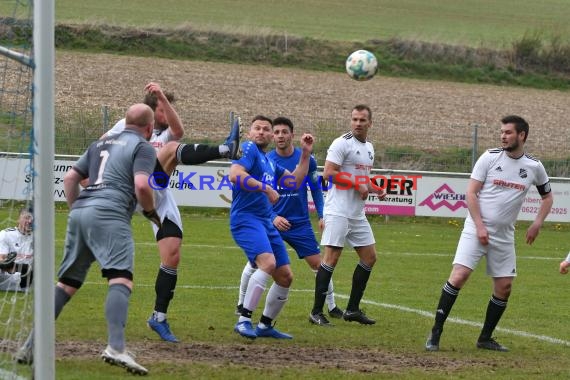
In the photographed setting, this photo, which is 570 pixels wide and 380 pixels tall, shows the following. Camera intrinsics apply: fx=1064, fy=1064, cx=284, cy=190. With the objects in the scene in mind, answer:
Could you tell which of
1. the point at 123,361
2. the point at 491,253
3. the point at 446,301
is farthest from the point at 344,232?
the point at 123,361

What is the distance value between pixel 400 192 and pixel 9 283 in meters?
13.6

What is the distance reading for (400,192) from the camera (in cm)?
→ 2391

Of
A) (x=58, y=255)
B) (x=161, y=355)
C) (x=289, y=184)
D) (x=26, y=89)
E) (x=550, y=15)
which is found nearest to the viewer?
(x=26, y=89)

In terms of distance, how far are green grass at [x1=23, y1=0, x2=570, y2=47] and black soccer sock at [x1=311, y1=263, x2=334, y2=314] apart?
31512mm

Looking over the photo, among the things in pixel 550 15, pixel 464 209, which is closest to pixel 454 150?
pixel 464 209

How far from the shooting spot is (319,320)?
10.9m

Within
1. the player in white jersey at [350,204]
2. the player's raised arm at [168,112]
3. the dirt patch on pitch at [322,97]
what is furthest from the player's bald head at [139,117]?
the dirt patch on pitch at [322,97]

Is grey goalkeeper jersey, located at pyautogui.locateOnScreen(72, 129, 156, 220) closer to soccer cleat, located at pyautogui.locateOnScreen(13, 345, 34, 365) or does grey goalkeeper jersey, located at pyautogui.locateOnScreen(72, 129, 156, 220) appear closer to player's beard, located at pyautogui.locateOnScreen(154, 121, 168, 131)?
soccer cleat, located at pyautogui.locateOnScreen(13, 345, 34, 365)

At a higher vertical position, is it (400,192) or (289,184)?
(289,184)

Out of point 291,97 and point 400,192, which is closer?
point 400,192

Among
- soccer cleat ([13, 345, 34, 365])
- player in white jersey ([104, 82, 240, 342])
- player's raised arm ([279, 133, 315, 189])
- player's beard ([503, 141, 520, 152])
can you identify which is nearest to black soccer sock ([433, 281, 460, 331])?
player's beard ([503, 141, 520, 152])

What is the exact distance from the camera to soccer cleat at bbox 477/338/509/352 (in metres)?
9.68

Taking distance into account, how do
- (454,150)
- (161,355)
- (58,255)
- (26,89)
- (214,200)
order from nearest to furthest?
(26,89) → (161,355) → (58,255) → (214,200) → (454,150)

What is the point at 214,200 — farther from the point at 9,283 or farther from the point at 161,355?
the point at 161,355
